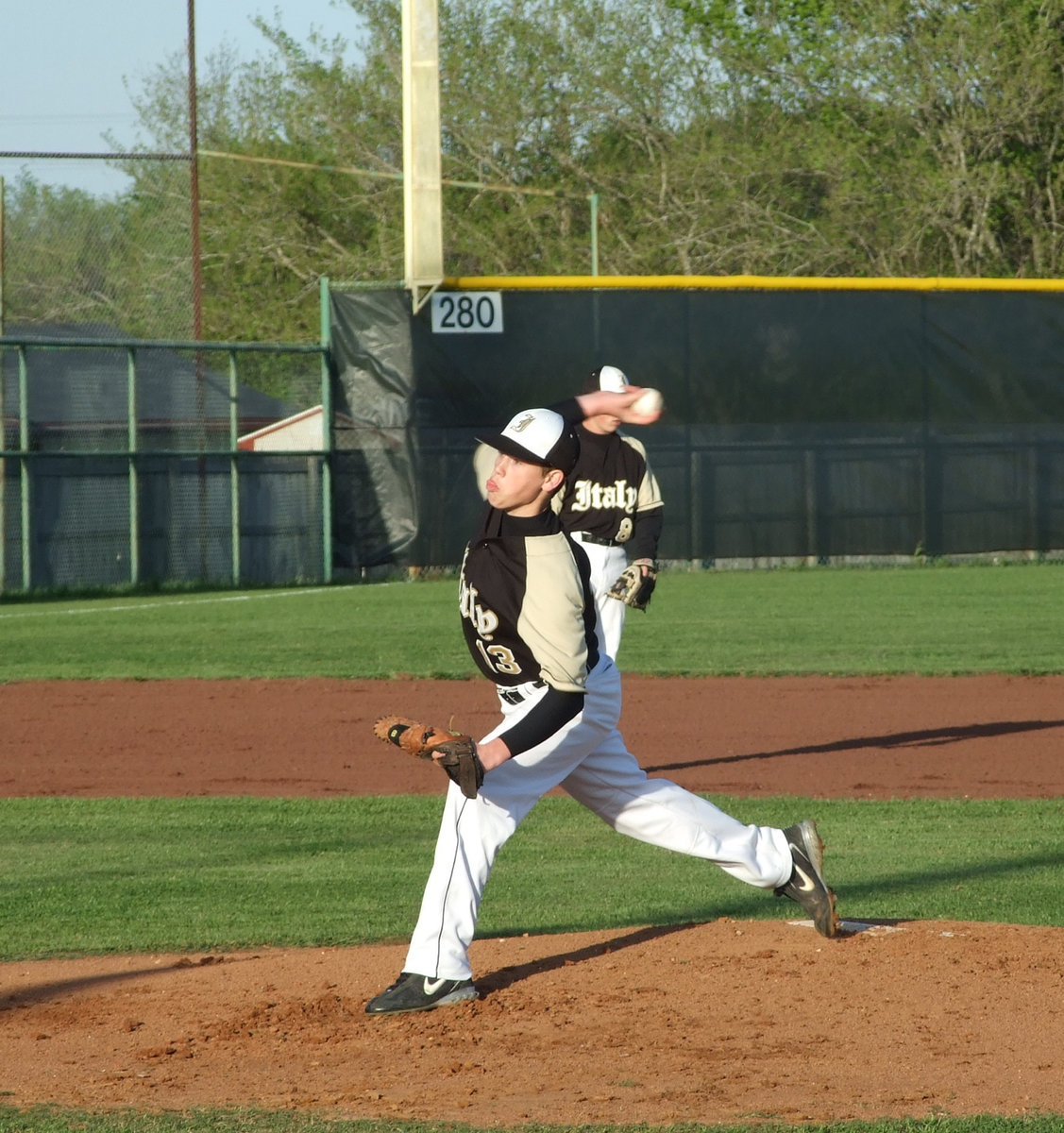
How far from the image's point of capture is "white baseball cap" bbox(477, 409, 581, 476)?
3729 mm

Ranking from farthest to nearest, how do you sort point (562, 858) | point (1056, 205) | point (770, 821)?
point (1056, 205), point (770, 821), point (562, 858)

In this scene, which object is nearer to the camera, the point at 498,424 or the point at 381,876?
the point at 381,876

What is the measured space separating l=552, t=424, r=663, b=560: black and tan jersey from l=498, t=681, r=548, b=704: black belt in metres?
Answer: 3.26

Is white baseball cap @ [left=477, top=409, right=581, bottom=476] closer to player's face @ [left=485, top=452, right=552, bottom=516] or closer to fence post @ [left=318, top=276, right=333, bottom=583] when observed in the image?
player's face @ [left=485, top=452, right=552, bottom=516]

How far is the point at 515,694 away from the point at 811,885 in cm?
112

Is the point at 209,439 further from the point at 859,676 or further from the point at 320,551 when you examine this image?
the point at 859,676

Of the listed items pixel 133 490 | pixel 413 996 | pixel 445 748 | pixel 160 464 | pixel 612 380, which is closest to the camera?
pixel 445 748

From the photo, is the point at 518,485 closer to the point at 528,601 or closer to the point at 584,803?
the point at 528,601

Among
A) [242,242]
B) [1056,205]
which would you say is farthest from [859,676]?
[242,242]

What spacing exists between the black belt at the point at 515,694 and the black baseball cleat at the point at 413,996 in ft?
2.29

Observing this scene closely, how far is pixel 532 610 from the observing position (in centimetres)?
376

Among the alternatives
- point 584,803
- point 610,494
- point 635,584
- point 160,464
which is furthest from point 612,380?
point 160,464

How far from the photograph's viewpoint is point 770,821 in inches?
251

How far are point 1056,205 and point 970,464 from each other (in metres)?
8.61
